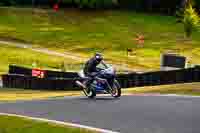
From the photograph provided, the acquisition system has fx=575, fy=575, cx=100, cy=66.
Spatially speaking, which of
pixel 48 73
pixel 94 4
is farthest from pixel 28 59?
pixel 94 4

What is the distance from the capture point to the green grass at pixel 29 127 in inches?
580

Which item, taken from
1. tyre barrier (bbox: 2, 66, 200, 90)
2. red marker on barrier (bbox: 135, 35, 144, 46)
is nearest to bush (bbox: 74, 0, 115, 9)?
red marker on barrier (bbox: 135, 35, 144, 46)

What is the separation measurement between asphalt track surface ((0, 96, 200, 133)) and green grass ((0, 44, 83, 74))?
3328 centimetres

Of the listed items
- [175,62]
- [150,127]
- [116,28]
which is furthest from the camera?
[116,28]

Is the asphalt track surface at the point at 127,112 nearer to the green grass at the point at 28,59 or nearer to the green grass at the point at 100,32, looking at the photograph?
the green grass at the point at 28,59

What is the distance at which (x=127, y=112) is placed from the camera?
58.5 feet

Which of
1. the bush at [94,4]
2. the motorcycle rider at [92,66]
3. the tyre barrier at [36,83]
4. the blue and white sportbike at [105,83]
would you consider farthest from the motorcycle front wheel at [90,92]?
the bush at [94,4]

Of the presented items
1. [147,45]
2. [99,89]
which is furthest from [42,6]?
[99,89]

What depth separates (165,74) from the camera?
30.8m

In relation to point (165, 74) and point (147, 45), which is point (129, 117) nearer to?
point (165, 74)

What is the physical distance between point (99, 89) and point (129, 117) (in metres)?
6.41

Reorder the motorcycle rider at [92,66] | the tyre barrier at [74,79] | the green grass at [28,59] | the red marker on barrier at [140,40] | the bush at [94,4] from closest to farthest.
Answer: the motorcycle rider at [92,66] < the tyre barrier at [74,79] < the green grass at [28,59] < the red marker on barrier at [140,40] < the bush at [94,4]

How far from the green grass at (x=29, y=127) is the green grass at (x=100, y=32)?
47269 mm

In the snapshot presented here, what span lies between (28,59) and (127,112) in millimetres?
44671
